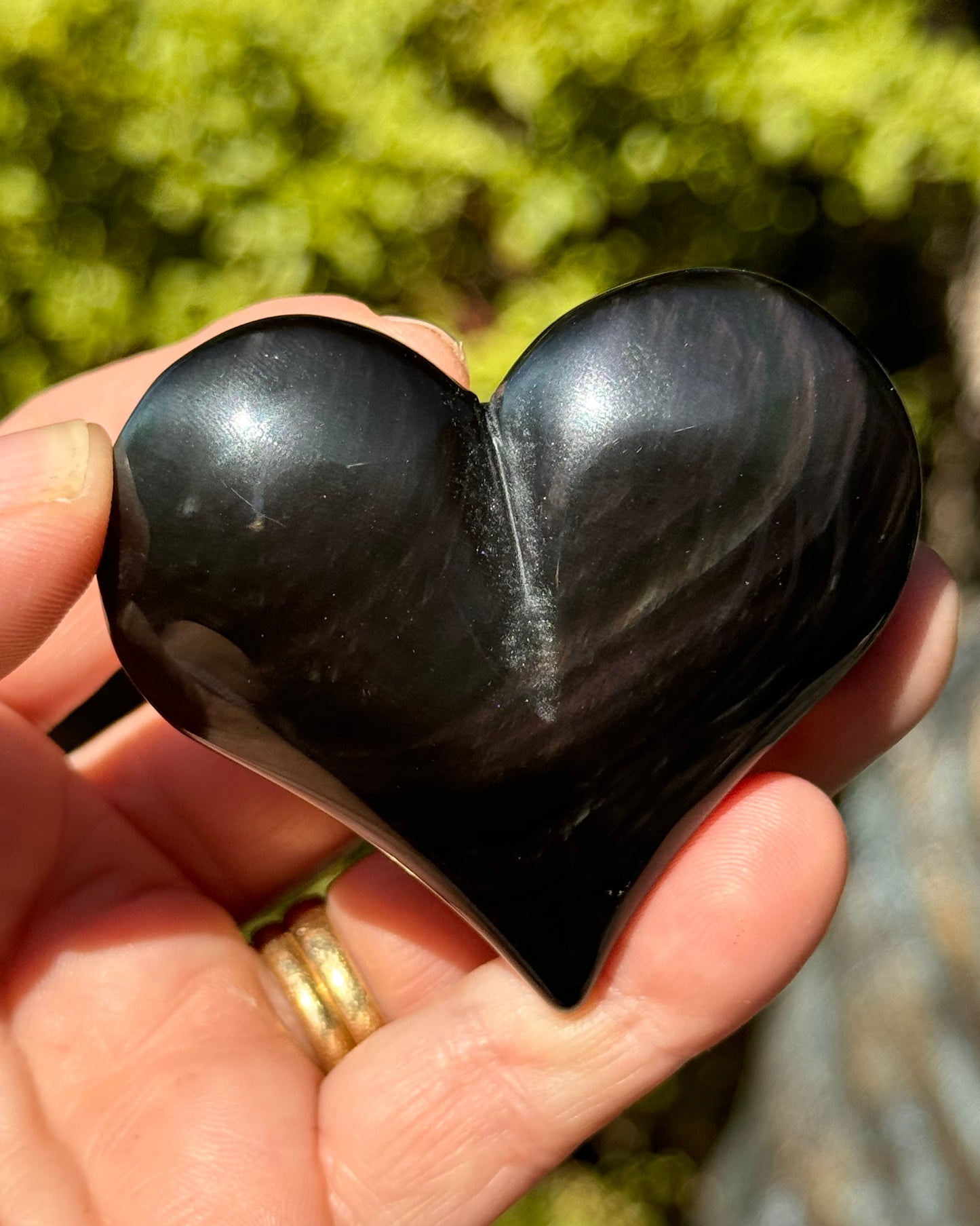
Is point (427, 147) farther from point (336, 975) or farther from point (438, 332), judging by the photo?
point (336, 975)

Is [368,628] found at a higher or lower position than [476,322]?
higher

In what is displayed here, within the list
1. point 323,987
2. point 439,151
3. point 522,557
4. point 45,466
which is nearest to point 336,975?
point 323,987

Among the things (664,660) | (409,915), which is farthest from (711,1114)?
(664,660)

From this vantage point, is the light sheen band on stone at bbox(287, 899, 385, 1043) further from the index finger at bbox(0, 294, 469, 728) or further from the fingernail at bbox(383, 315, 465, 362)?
the fingernail at bbox(383, 315, 465, 362)

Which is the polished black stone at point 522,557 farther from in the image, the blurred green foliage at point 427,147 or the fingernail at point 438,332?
the blurred green foliage at point 427,147

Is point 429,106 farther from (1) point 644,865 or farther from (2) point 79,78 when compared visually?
(1) point 644,865

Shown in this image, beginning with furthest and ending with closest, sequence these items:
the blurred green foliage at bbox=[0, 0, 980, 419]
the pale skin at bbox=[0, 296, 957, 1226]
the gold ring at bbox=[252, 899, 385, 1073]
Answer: the blurred green foliage at bbox=[0, 0, 980, 419]
the gold ring at bbox=[252, 899, 385, 1073]
the pale skin at bbox=[0, 296, 957, 1226]

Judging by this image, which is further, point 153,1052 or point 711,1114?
point 711,1114

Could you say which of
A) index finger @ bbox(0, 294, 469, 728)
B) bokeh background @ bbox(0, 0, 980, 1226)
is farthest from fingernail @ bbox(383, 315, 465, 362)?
bokeh background @ bbox(0, 0, 980, 1226)
